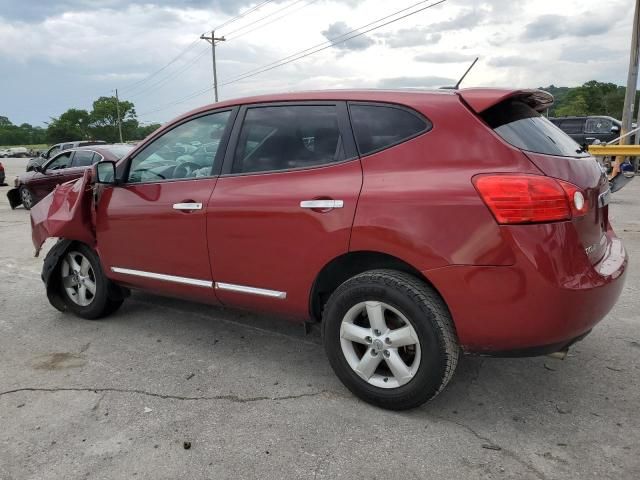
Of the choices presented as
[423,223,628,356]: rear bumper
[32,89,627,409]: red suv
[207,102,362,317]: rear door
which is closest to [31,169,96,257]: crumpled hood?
[32,89,627,409]: red suv

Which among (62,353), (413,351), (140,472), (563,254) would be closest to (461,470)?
(413,351)

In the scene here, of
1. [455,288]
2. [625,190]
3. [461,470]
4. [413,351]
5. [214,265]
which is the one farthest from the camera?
[625,190]

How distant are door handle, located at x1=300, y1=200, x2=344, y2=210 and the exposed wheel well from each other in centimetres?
28

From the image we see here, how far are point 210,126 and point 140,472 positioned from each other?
2218 millimetres

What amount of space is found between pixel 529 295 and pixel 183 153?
254 centimetres

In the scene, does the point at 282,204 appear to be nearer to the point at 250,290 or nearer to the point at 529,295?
the point at 250,290

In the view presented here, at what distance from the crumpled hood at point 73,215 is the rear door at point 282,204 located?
1.47 meters

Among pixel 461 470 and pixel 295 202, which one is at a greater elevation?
pixel 295 202

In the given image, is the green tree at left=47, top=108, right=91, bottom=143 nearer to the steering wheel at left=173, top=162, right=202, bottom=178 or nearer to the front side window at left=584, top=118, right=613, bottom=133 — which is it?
the front side window at left=584, top=118, right=613, bottom=133

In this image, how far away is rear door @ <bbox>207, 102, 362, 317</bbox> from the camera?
292cm

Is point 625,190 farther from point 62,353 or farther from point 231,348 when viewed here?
point 62,353

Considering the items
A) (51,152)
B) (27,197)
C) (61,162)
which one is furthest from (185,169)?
(51,152)

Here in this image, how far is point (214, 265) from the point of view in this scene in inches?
136

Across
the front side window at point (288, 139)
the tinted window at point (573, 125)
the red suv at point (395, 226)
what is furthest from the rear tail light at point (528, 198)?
the tinted window at point (573, 125)
